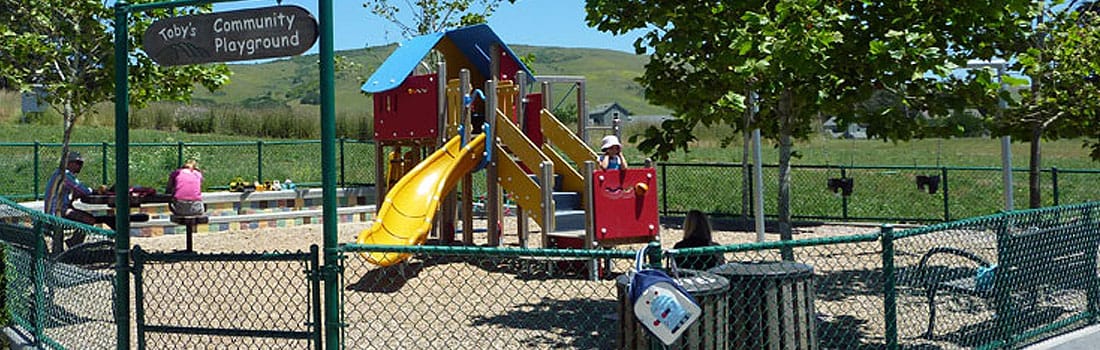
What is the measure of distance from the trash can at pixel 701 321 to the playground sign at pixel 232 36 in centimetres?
210

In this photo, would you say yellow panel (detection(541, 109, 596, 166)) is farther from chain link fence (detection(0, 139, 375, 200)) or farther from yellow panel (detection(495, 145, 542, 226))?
chain link fence (detection(0, 139, 375, 200))

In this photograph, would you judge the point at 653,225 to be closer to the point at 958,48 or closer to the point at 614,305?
the point at 614,305

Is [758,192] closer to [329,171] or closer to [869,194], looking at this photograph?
[329,171]

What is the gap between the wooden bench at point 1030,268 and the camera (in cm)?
617

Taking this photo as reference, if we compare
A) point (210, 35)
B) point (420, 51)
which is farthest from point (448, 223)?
point (210, 35)

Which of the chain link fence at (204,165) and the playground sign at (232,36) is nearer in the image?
the playground sign at (232,36)

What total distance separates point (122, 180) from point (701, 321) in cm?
328

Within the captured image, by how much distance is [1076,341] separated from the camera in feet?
21.9

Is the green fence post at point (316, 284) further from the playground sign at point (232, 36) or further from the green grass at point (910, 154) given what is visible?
the green grass at point (910, 154)

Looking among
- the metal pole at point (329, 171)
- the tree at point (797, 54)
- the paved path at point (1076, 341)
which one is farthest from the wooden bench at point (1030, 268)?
the metal pole at point (329, 171)

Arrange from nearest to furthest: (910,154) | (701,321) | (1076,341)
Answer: (701,321) < (1076,341) < (910,154)

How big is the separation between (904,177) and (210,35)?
26.3 m

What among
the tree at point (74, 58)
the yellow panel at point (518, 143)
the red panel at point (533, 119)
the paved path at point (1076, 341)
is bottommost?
the paved path at point (1076, 341)

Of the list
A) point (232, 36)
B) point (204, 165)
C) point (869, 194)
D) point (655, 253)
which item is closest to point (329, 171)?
point (232, 36)
